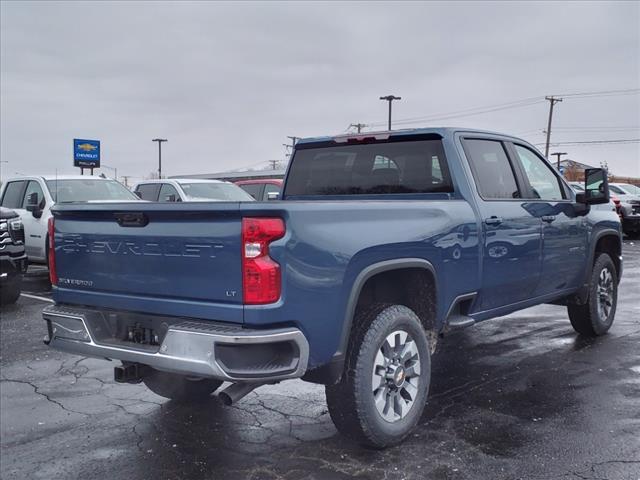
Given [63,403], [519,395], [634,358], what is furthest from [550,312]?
[63,403]

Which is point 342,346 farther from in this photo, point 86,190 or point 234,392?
point 86,190

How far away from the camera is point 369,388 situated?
374cm

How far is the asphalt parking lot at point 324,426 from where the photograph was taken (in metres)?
3.70

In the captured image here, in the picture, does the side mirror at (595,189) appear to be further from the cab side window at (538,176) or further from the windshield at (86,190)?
the windshield at (86,190)

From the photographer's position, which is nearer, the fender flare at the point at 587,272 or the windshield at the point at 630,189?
the fender flare at the point at 587,272

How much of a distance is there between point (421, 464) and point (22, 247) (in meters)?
7.08

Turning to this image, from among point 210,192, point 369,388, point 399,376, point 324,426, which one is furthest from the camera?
point 210,192

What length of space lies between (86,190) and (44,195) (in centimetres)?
74

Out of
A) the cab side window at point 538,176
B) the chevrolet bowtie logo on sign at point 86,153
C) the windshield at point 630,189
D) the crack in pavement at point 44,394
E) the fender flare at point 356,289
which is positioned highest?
the chevrolet bowtie logo on sign at point 86,153

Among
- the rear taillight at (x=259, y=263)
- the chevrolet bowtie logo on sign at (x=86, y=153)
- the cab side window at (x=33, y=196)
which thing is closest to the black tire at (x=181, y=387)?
the rear taillight at (x=259, y=263)

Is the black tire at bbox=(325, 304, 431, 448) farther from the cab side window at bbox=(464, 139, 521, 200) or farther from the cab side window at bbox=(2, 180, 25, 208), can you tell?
the cab side window at bbox=(2, 180, 25, 208)

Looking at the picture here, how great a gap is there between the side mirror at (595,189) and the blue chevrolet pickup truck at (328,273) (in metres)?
0.58

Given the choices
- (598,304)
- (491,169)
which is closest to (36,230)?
(491,169)

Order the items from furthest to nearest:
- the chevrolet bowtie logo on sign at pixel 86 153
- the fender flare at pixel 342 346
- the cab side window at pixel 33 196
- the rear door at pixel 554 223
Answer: the chevrolet bowtie logo on sign at pixel 86 153 → the cab side window at pixel 33 196 → the rear door at pixel 554 223 → the fender flare at pixel 342 346
